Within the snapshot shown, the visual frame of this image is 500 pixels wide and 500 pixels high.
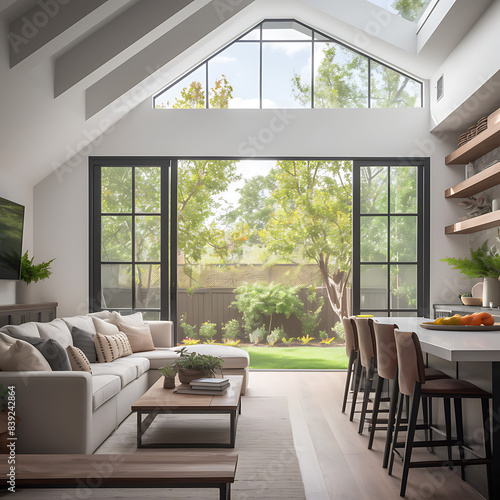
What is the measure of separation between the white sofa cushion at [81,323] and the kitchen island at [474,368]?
3214 mm

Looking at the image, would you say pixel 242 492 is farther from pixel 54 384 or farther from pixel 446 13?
pixel 446 13

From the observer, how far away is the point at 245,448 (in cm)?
396

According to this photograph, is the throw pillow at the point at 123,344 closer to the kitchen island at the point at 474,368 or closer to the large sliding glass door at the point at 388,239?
the large sliding glass door at the point at 388,239

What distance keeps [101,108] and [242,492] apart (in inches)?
182

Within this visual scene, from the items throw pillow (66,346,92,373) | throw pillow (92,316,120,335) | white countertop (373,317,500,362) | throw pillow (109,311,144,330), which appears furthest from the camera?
throw pillow (109,311,144,330)

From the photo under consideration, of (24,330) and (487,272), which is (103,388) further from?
(487,272)

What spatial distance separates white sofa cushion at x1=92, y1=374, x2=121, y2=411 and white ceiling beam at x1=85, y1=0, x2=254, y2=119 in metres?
3.29

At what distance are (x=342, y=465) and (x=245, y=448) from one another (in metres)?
0.72

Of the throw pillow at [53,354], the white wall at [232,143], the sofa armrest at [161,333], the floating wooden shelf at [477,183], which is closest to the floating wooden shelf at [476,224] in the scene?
the white wall at [232,143]

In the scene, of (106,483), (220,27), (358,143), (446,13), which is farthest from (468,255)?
(106,483)

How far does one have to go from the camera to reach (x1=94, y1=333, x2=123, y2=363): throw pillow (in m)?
5.26

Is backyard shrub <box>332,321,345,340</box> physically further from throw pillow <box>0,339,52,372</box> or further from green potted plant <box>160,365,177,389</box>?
throw pillow <box>0,339,52,372</box>

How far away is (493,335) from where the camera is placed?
11.4 feet

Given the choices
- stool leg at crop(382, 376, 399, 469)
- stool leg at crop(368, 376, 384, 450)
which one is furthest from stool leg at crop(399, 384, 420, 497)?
stool leg at crop(368, 376, 384, 450)
